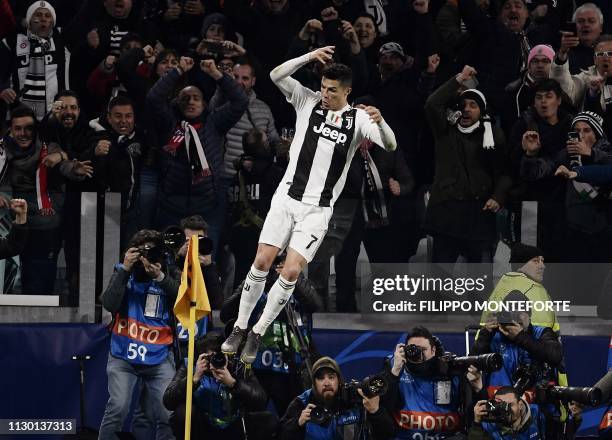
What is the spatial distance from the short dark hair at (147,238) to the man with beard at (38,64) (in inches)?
115

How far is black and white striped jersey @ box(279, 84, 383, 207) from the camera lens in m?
13.0

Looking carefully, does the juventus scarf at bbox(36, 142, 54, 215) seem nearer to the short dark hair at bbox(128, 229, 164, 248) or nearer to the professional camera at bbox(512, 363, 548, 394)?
the short dark hair at bbox(128, 229, 164, 248)

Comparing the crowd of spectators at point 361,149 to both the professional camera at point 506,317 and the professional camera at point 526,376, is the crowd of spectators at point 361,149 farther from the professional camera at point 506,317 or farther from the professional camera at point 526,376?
the professional camera at point 526,376

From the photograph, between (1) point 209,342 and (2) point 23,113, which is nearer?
(1) point 209,342

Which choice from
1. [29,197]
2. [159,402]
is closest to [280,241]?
[159,402]

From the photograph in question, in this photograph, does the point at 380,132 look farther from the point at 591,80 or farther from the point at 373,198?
the point at 591,80

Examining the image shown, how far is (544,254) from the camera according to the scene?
49.8ft

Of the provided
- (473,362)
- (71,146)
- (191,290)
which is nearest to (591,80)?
(473,362)

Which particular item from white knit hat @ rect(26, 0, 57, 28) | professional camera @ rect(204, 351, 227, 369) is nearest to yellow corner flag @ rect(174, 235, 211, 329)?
professional camera @ rect(204, 351, 227, 369)

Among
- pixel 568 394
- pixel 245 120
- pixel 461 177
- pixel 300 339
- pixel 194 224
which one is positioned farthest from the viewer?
pixel 245 120

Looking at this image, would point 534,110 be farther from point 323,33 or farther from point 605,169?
point 323,33

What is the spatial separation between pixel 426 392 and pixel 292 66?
3334 mm

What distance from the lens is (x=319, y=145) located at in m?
13.0

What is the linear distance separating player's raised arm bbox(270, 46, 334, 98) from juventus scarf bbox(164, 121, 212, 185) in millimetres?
2278
